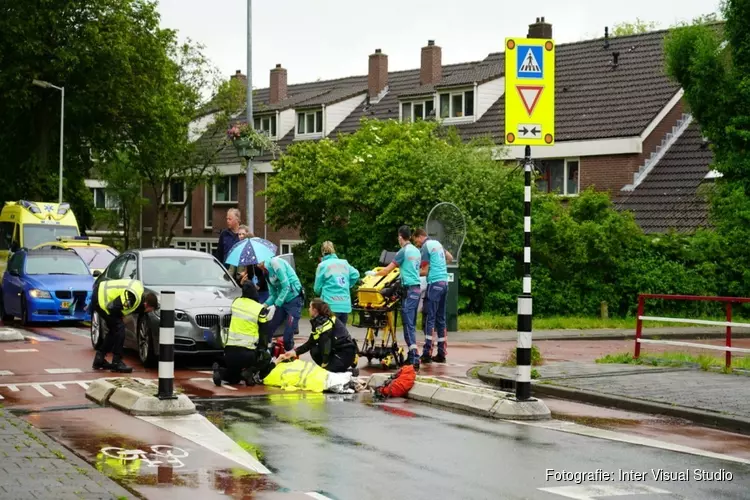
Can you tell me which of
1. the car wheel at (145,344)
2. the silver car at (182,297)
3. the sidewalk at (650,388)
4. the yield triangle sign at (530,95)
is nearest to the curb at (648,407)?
the sidewalk at (650,388)

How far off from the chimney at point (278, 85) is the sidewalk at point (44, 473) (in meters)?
53.9

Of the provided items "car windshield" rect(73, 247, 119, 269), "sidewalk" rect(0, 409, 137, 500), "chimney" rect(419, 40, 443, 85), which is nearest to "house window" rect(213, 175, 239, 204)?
"chimney" rect(419, 40, 443, 85)

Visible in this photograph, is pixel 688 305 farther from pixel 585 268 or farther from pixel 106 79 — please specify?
pixel 106 79

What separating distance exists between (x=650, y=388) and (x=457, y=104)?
34278mm

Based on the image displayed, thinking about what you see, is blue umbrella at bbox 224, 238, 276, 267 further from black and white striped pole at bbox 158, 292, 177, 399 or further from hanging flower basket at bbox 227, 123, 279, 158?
hanging flower basket at bbox 227, 123, 279, 158

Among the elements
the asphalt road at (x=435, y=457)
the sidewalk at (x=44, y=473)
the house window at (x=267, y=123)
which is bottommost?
the asphalt road at (x=435, y=457)

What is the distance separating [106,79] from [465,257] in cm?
2297

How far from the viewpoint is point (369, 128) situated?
3438 cm

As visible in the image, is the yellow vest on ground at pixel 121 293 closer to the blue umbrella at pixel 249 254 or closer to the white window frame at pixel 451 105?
the blue umbrella at pixel 249 254

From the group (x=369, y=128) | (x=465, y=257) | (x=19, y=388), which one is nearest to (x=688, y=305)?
(x=465, y=257)

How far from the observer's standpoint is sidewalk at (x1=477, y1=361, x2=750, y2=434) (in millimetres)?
11961

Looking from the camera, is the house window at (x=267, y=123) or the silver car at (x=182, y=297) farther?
the house window at (x=267, y=123)

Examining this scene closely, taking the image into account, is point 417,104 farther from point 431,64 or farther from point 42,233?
point 42,233

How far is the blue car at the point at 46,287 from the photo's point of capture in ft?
77.7
